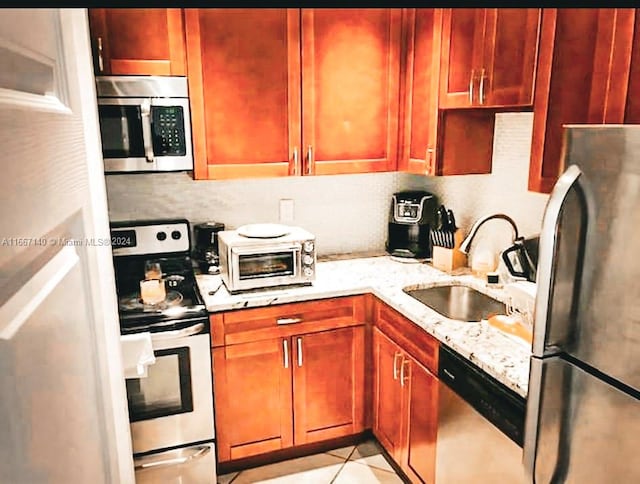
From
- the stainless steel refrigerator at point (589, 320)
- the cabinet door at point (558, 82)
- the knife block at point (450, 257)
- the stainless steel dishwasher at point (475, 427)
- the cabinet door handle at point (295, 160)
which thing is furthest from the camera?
the knife block at point (450, 257)

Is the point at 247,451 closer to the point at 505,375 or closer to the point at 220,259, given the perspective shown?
the point at 220,259

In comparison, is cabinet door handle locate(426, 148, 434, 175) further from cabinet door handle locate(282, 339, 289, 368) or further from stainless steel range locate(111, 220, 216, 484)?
stainless steel range locate(111, 220, 216, 484)

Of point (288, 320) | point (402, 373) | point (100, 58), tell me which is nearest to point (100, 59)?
point (100, 58)

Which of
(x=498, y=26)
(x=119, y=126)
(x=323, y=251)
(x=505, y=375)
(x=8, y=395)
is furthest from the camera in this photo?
(x=323, y=251)

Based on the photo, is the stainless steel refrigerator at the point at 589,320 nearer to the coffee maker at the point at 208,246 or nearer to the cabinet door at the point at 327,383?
the cabinet door at the point at 327,383

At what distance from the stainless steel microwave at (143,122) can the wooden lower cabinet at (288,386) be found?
0.78 meters

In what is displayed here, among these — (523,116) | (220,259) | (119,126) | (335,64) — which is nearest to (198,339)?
(220,259)

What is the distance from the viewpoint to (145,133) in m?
2.17

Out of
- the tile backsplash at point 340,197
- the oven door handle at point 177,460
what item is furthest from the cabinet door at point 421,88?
the oven door handle at point 177,460

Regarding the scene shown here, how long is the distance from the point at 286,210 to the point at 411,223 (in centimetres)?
69

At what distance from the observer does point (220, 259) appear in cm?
258

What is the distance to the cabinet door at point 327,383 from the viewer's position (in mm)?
2426

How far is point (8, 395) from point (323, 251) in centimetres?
263

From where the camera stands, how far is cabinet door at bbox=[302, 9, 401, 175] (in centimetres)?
243
